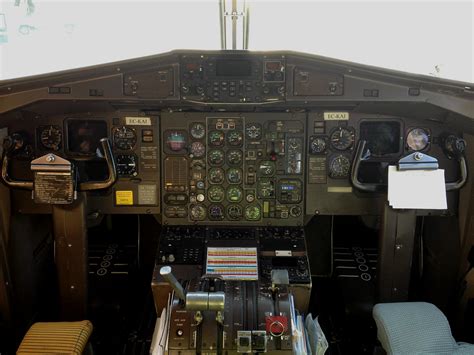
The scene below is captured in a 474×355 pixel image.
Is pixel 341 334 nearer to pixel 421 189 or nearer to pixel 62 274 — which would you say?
pixel 421 189

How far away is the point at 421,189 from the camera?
2.22 metres

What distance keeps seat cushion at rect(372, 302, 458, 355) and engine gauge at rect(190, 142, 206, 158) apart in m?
1.19

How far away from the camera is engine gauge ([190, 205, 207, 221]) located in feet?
8.64

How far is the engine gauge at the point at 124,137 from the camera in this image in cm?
256

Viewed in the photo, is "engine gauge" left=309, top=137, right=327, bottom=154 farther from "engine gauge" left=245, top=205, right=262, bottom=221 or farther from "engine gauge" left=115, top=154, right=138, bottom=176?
"engine gauge" left=115, top=154, right=138, bottom=176

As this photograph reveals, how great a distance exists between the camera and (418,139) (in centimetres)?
256

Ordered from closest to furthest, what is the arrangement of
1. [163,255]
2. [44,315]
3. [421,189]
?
[421,189] → [163,255] → [44,315]

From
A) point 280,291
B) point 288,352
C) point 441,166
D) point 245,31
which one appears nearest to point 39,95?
point 245,31

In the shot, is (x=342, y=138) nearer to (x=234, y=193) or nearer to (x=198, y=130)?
(x=234, y=193)

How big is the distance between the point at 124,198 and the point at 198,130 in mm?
555

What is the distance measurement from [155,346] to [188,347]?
21 cm

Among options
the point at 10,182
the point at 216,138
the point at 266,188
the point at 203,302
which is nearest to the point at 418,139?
the point at 266,188

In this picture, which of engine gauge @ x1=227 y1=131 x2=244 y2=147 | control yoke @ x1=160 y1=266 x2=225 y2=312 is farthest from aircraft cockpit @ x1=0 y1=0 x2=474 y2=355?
control yoke @ x1=160 y1=266 x2=225 y2=312

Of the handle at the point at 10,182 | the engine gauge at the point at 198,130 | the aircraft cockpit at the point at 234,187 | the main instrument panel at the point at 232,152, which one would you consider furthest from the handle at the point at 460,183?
the handle at the point at 10,182
